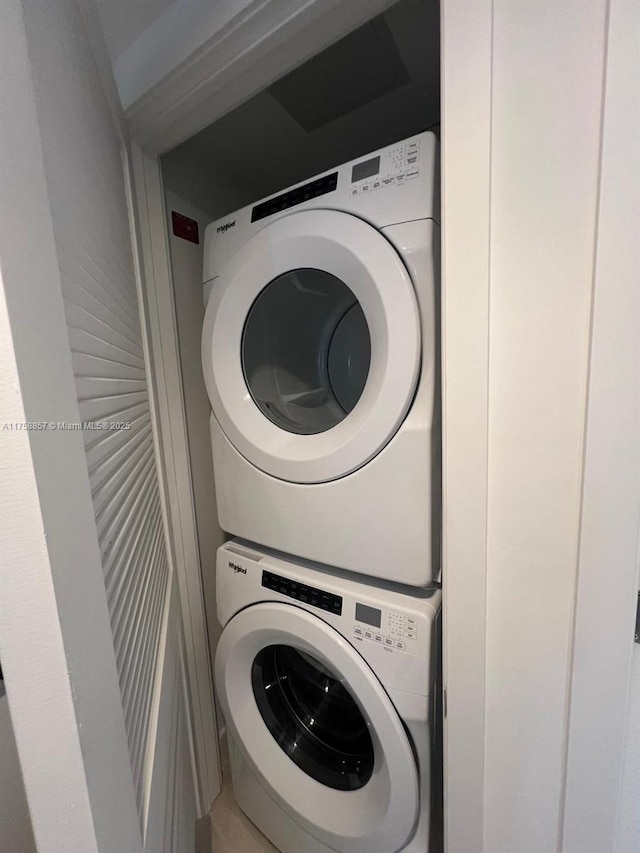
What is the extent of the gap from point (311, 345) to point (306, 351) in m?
0.03

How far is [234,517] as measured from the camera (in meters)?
0.96

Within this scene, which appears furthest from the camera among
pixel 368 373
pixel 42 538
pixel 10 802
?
pixel 368 373

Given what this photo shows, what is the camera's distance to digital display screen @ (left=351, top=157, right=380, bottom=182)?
694 millimetres

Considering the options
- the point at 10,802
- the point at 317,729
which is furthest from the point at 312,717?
the point at 10,802

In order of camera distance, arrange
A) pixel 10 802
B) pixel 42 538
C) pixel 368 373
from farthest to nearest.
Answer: pixel 368 373, pixel 10 802, pixel 42 538

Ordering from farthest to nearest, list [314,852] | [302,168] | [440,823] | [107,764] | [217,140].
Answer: [302,168] < [217,140] < [314,852] < [440,823] < [107,764]

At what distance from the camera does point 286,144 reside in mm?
1204

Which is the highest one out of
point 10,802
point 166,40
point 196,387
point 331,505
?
point 166,40

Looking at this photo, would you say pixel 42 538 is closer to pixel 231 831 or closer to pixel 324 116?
pixel 324 116

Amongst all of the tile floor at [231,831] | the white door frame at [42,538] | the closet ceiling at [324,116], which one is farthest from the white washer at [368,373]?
the tile floor at [231,831]

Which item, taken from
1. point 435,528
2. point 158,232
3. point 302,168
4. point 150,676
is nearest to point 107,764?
point 150,676

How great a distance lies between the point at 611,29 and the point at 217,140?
105cm

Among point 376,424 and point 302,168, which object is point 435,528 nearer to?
point 376,424

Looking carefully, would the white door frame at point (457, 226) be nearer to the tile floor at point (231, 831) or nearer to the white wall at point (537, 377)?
the white wall at point (537, 377)
